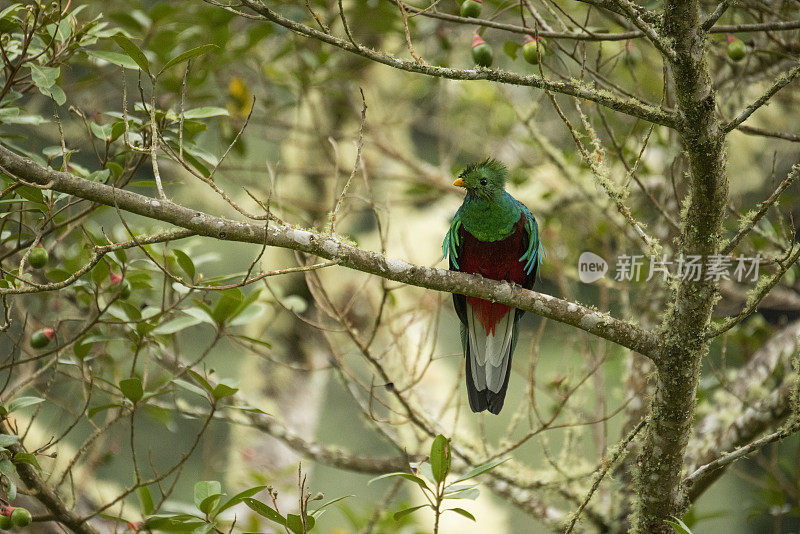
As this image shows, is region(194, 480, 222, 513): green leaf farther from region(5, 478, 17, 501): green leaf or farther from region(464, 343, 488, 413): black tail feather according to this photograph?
region(464, 343, 488, 413): black tail feather


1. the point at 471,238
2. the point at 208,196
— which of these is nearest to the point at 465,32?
the point at 208,196

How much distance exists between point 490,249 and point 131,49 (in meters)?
1.43

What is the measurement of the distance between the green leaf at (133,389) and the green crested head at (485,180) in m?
1.30

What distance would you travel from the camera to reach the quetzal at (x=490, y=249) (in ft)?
8.94

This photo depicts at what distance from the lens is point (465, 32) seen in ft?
15.7

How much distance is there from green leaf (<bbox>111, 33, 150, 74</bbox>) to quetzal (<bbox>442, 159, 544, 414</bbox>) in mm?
1231

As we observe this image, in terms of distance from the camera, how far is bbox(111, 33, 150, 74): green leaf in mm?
1789

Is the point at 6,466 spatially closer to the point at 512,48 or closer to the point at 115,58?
the point at 115,58

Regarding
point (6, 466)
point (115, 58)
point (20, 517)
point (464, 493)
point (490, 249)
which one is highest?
point (490, 249)

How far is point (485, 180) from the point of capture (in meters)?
2.72

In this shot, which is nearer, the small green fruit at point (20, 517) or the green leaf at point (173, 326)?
the small green fruit at point (20, 517)

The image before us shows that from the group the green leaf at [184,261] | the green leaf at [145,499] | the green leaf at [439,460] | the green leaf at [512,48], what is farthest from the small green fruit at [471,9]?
the green leaf at [145,499]

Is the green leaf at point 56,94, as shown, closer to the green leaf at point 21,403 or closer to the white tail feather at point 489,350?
the green leaf at point 21,403

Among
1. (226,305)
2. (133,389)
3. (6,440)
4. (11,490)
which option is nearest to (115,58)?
(226,305)
